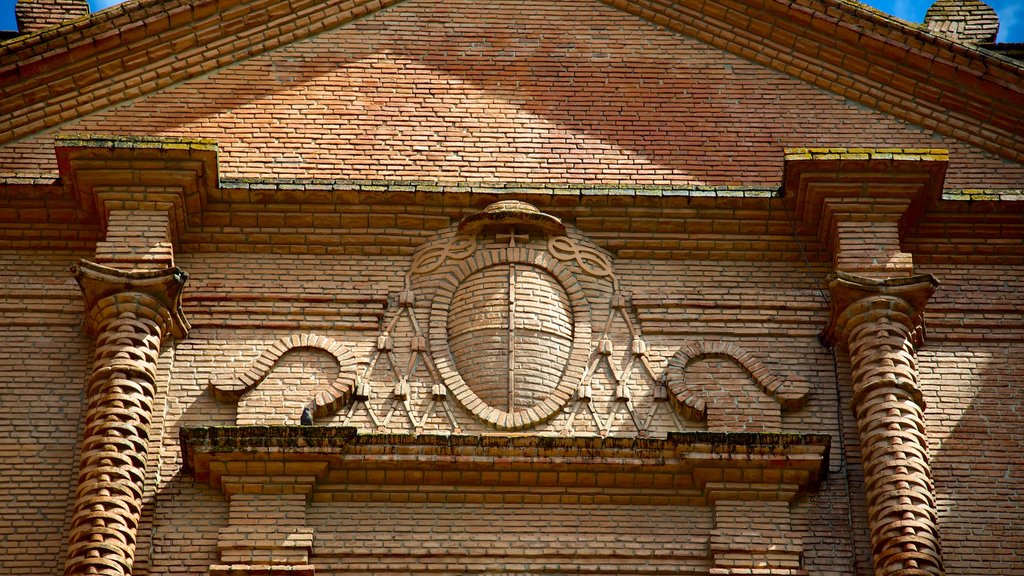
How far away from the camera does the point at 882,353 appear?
12766mm

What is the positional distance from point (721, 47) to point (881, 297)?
3.04 metres

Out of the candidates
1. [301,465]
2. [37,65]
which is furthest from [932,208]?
[37,65]

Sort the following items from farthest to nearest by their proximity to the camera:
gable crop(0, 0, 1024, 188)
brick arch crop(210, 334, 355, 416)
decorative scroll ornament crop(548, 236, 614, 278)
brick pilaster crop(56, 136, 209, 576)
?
gable crop(0, 0, 1024, 188) < decorative scroll ornament crop(548, 236, 614, 278) < brick arch crop(210, 334, 355, 416) < brick pilaster crop(56, 136, 209, 576)

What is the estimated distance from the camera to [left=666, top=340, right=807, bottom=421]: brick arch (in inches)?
508

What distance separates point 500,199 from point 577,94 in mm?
1424

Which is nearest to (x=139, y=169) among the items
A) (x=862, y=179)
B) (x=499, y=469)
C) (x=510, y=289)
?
(x=510, y=289)

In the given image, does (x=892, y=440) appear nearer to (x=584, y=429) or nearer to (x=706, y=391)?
(x=706, y=391)

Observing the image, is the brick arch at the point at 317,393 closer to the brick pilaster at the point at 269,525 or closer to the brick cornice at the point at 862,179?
the brick pilaster at the point at 269,525

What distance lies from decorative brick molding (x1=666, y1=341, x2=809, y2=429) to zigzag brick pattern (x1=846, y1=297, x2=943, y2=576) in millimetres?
469

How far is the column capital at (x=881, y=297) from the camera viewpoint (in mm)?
12938

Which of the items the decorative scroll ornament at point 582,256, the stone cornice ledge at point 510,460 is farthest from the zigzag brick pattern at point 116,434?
the decorative scroll ornament at point 582,256

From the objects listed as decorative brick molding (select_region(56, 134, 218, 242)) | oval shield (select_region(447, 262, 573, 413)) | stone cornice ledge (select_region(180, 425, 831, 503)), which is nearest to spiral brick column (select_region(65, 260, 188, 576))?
stone cornice ledge (select_region(180, 425, 831, 503))

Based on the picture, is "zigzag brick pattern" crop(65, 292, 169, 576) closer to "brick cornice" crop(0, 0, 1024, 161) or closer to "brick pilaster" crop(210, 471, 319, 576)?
"brick pilaster" crop(210, 471, 319, 576)

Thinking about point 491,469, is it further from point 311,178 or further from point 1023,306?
point 1023,306
